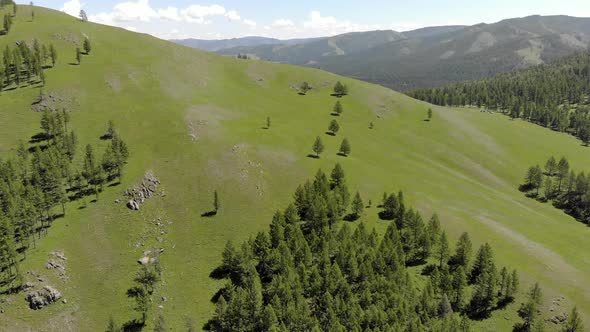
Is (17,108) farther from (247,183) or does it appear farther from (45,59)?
(247,183)

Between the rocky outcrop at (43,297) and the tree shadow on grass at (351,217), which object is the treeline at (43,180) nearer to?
the rocky outcrop at (43,297)

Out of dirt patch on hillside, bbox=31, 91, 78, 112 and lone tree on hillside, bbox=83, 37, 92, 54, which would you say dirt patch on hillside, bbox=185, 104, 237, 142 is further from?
lone tree on hillside, bbox=83, 37, 92, 54

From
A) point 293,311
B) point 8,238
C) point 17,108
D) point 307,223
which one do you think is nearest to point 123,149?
point 8,238

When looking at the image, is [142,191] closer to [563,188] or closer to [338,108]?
[338,108]

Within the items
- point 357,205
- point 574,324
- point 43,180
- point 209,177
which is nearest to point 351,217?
point 357,205

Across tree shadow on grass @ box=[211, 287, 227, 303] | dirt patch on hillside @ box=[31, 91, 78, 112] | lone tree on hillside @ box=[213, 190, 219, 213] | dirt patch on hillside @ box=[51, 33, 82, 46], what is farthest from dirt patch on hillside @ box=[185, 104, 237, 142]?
dirt patch on hillside @ box=[51, 33, 82, 46]

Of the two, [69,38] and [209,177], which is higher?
[69,38]
